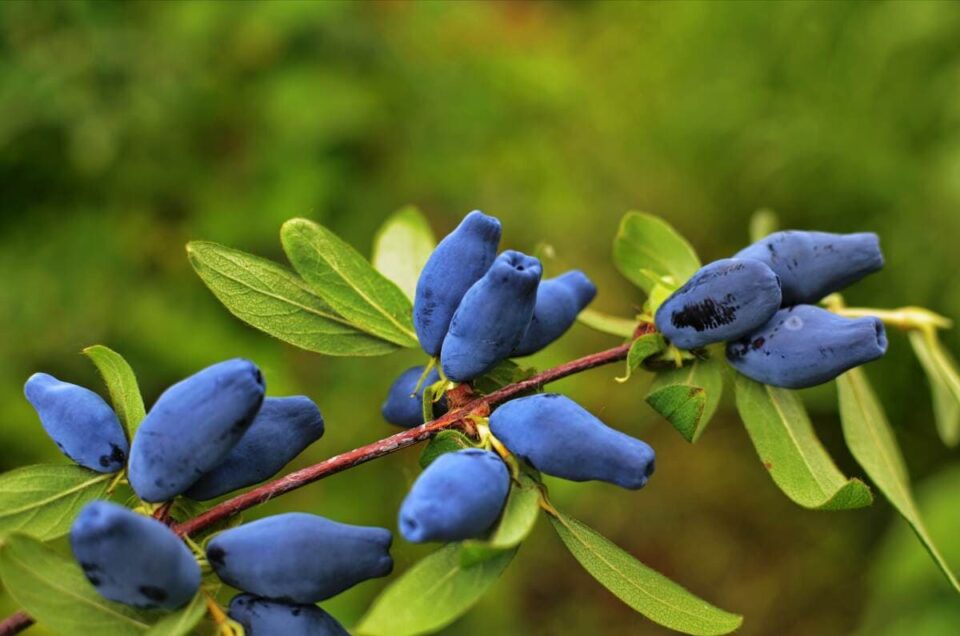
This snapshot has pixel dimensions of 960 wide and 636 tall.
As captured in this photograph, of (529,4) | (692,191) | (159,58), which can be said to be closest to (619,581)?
(159,58)

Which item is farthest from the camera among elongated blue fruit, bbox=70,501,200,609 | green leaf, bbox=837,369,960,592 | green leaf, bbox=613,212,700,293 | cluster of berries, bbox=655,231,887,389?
green leaf, bbox=613,212,700,293

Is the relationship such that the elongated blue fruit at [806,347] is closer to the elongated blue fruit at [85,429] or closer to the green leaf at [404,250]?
the green leaf at [404,250]

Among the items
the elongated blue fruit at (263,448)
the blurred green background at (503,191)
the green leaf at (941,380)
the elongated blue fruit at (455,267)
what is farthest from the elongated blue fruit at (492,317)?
the blurred green background at (503,191)

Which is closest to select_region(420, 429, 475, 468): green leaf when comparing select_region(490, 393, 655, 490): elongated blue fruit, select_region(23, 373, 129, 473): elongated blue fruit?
select_region(490, 393, 655, 490): elongated blue fruit

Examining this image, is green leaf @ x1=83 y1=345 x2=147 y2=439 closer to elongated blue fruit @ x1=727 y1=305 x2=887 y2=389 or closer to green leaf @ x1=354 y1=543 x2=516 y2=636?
green leaf @ x1=354 y1=543 x2=516 y2=636

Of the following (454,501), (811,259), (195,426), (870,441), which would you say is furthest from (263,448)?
(870,441)

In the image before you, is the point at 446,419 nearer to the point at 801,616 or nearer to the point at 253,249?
the point at 253,249
